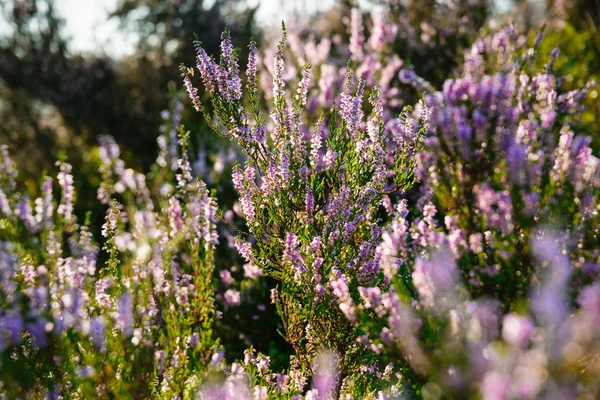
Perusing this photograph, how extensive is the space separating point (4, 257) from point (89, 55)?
11.3m

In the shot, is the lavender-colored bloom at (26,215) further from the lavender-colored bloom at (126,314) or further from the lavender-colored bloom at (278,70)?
the lavender-colored bloom at (278,70)

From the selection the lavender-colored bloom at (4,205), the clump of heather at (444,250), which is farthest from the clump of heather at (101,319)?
the clump of heather at (444,250)

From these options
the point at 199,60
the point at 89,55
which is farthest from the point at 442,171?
the point at 89,55

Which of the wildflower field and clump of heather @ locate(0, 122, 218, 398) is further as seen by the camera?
clump of heather @ locate(0, 122, 218, 398)

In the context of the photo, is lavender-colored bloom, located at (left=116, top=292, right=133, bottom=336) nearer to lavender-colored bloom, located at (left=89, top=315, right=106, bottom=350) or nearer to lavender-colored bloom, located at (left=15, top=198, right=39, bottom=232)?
lavender-colored bloom, located at (left=89, top=315, right=106, bottom=350)

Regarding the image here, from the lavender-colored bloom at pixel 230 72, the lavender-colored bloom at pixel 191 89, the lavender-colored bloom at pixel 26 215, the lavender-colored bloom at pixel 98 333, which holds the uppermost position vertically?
the lavender-colored bloom at pixel 230 72

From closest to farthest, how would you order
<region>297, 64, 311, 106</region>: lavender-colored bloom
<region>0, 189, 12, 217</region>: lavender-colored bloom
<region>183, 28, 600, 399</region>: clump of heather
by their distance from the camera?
<region>183, 28, 600, 399</region>: clump of heather → <region>297, 64, 311, 106</region>: lavender-colored bloom → <region>0, 189, 12, 217</region>: lavender-colored bloom

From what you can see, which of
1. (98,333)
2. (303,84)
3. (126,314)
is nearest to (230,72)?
(303,84)

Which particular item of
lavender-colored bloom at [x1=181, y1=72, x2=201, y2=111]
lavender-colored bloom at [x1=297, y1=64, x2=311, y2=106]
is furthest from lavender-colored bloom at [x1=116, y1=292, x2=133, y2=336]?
lavender-colored bloom at [x1=297, y1=64, x2=311, y2=106]

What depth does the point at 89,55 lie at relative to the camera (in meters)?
12.4

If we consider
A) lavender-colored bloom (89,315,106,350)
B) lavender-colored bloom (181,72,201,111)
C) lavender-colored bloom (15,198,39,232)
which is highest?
lavender-colored bloom (181,72,201,111)

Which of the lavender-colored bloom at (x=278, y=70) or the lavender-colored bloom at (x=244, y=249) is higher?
the lavender-colored bloom at (x=278, y=70)

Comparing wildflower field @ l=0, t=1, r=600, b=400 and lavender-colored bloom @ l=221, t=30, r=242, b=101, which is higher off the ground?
lavender-colored bloom @ l=221, t=30, r=242, b=101

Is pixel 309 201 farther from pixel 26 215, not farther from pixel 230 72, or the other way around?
pixel 26 215
